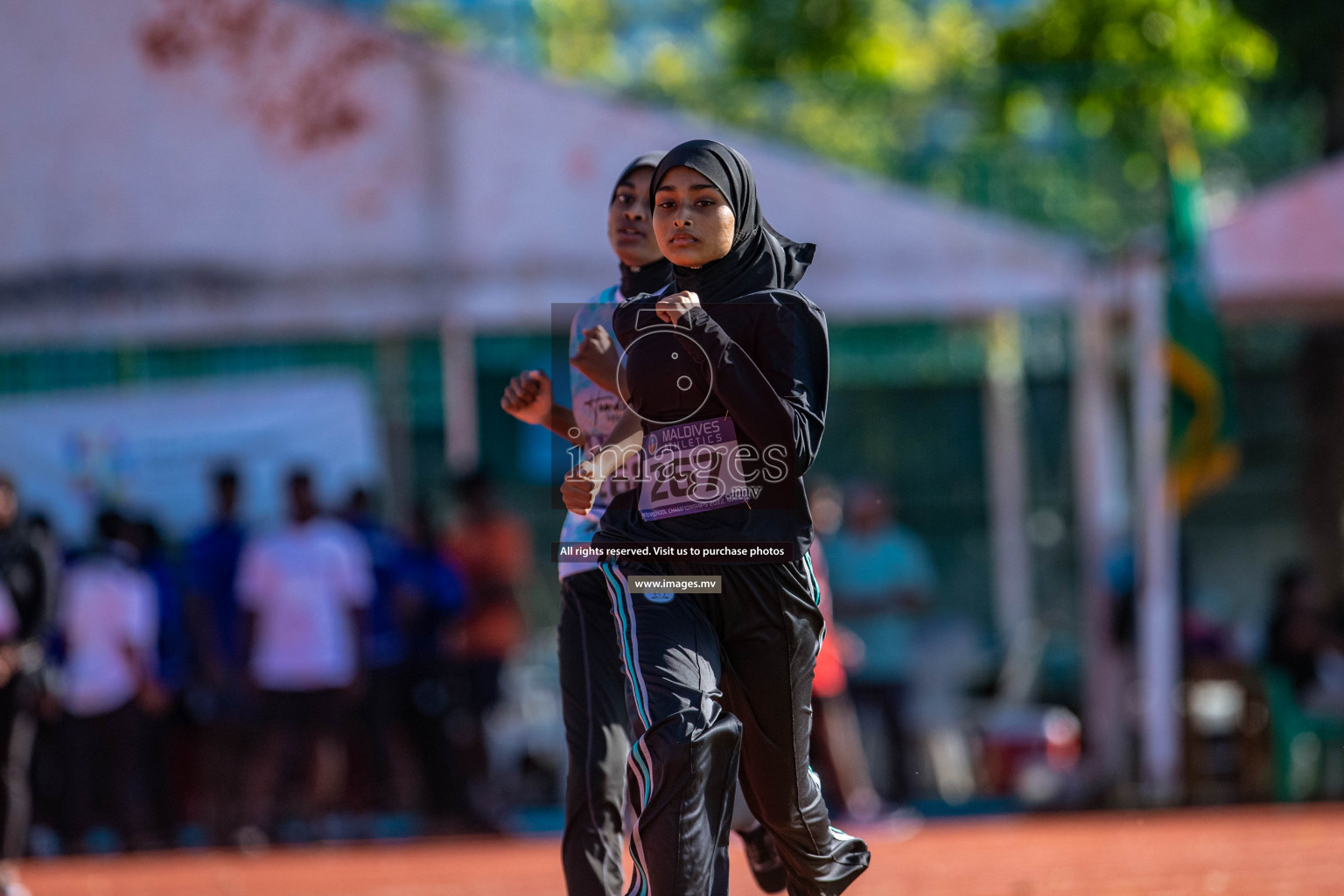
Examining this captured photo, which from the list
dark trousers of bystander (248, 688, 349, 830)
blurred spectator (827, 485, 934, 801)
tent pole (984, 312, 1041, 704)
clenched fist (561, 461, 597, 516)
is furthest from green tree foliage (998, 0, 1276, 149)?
clenched fist (561, 461, 597, 516)

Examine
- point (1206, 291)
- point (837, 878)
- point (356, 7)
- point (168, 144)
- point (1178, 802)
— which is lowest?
point (1178, 802)

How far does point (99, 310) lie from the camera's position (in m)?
10.1

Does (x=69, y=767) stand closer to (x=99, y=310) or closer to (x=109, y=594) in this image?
(x=109, y=594)

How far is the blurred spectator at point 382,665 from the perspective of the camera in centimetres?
1011

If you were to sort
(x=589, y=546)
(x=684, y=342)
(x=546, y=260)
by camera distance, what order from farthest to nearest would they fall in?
(x=546, y=260) → (x=589, y=546) → (x=684, y=342)

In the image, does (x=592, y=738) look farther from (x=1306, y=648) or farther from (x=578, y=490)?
(x=1306, y=648)

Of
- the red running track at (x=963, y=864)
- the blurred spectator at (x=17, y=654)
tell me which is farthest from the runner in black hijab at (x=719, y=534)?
the blurred spectator at (x=17, y=654)

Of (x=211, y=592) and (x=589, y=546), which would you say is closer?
(x=589, y=546)

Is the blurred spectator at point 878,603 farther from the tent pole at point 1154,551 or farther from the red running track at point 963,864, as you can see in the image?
the tent pole at point 1154,551

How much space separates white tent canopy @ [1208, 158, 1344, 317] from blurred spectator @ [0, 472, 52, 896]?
686 cm

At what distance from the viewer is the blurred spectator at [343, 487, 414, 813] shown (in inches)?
398

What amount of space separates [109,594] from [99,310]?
1.77 m

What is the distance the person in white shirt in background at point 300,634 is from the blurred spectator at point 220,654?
0.67ft

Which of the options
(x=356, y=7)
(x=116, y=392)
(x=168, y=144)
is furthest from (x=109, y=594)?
(x=356, y=7)
